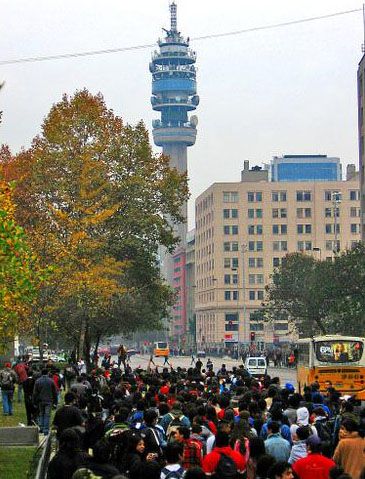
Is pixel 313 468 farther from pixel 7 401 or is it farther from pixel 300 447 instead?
pixel 7 401

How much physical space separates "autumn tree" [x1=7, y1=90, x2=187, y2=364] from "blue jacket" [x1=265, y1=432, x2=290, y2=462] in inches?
1557

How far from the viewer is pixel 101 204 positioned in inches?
2427

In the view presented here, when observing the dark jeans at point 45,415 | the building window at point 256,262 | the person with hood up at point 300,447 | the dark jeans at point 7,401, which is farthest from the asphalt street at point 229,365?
the building window at point 256,262

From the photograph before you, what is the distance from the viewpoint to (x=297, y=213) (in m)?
185

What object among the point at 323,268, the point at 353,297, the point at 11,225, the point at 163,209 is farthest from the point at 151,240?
the point at 11,225

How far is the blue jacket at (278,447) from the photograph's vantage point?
15609 millimetres

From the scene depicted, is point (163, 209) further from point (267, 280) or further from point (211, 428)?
point (267, 280)

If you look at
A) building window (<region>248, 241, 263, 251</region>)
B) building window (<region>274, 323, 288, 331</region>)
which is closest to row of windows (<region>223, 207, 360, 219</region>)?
building window (<region>248, 241, 263, 251</region>)

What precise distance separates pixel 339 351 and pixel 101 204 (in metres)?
24.3

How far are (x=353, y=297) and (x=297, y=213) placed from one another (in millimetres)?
105122

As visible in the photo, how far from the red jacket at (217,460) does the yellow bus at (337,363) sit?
79.6 feet

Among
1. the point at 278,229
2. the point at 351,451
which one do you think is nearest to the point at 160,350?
the point at 278,229

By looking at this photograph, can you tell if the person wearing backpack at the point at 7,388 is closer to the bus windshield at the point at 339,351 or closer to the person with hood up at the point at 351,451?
the bus windshield at the point at 339,351

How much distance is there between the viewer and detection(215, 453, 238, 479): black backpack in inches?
532
